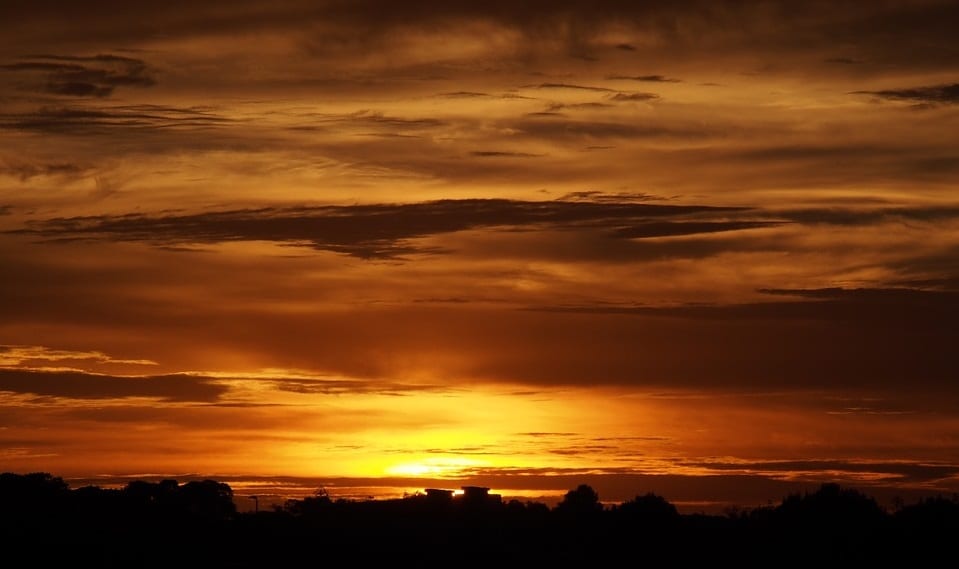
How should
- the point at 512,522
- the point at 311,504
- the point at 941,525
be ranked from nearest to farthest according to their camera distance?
the point at 941,525 → the point at 512,522 → the point at 311,504

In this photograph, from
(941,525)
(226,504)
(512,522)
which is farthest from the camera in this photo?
(226,504)

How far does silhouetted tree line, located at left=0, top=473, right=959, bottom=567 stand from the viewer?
86.6m

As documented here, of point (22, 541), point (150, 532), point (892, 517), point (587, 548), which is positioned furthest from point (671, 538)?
point (22, 541)

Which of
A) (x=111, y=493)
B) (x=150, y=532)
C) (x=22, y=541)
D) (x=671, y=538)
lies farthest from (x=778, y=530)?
(x=111, y=493)

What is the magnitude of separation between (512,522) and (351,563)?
21.1 meters

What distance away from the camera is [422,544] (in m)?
92.8

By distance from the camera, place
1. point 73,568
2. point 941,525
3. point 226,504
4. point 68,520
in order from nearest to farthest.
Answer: point 73,568, point 941,525, point 68,520, point 226,504

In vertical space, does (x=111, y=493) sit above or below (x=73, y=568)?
above

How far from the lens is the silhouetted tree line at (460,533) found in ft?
284

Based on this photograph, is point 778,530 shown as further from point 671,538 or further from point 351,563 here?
point 351,563

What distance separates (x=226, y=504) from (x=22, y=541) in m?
50.4

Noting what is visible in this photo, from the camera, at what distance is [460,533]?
322ft

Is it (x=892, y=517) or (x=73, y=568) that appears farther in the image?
(x=892, y=517)

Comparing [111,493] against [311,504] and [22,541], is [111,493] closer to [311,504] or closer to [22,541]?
[311,504]
